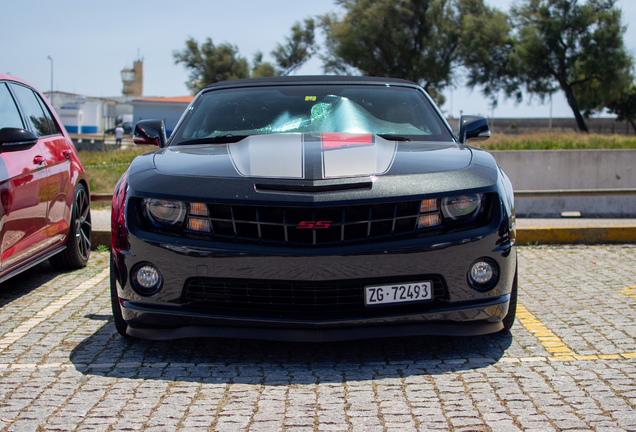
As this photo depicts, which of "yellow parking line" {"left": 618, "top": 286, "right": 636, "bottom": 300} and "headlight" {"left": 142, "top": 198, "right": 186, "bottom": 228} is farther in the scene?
"yellow parking line" {"left": 618, "top": 286, "right": 636, "bottom": 300}

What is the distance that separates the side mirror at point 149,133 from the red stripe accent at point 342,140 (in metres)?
1.28

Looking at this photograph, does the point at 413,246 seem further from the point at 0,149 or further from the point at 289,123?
the point at 0,149

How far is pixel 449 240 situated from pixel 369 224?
0.38 metres

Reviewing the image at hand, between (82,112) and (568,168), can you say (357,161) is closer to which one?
(568,168)

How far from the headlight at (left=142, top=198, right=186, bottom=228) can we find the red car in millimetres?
1511

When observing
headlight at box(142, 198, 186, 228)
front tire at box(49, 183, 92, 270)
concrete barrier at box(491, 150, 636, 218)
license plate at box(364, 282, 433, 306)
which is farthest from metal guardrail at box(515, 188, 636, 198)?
headlight at box(142, 198, 186, 228)

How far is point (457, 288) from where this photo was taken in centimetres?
320

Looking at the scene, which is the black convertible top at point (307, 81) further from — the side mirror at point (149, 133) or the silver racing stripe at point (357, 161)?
the silver racing stripe at point (357, 161)

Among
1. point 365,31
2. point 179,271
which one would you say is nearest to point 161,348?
point 179,271

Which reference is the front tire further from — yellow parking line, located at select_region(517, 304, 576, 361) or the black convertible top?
yellow parking line, located at select_region(517, 304, 576, 361)

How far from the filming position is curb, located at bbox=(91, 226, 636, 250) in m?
7.46

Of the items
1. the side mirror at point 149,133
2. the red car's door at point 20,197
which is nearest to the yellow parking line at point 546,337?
the side mirror at point 149,133

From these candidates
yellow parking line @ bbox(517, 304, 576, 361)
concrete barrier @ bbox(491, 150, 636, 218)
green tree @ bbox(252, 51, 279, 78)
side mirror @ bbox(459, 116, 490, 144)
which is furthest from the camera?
green tree @ bbox(252, 51, 279, 78)

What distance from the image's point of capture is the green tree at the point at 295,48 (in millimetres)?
64750
